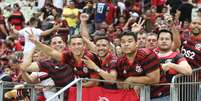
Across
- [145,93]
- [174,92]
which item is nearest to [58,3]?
A: [145,93]

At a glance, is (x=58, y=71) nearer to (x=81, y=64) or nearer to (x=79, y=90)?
(x=81, y=64)

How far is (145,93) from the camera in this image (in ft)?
30.7

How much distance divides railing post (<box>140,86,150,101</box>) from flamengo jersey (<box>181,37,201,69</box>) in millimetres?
1482

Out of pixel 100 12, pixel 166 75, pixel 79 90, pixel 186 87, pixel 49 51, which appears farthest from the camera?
pixel 100 12

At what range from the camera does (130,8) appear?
21203 millimetres

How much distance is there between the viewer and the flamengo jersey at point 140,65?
9.24 m

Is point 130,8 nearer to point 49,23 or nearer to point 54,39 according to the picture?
point 49,23

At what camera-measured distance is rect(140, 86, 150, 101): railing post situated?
933 centimetres

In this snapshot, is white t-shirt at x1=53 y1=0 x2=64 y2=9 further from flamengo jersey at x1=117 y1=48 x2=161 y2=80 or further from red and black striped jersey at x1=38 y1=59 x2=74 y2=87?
flamengo jersey at x1=117 y1=48 x2=161 y2=80

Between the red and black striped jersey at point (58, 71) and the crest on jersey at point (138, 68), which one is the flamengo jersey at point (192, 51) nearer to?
the crest on jersey at point (138, 68)

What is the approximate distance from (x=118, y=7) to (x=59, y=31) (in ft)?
13.1

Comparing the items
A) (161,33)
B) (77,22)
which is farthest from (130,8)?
Result: (161,33)

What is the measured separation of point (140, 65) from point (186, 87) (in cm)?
70

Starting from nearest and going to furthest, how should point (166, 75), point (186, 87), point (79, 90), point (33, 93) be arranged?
point (79, 90)
point (186, 87)
point (166, 75)
point (33, 93)
